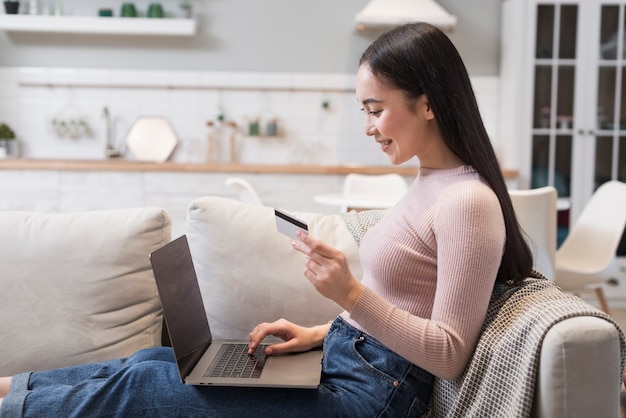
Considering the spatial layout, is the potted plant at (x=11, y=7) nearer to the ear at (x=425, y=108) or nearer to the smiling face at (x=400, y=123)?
→ the smiling face at (x=400, y=123)

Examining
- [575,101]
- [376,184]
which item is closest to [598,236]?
[376,184]

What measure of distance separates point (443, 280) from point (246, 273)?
28.5 inches

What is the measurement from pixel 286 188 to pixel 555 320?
343 cm

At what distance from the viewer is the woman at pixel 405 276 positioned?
1287 millimetres

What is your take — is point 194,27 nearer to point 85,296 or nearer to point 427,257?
point 85,296

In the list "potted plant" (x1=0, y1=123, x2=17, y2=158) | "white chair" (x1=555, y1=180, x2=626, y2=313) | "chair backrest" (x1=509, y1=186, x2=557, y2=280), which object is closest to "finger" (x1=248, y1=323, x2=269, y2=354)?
"chair backrest" (x1=509, y1=186, x2=557, y2=280)

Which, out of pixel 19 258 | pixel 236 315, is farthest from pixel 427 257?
pixel 19 258

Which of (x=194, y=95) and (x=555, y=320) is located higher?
(x=194, y=95)

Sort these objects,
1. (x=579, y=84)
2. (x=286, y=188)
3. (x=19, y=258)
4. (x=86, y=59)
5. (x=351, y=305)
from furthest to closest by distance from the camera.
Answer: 1. (x=86, y=59)
2. (x=579, y=84)
3. (x=286, y=188)
4. (x=19, y=258)
5. (x=351, y=305)

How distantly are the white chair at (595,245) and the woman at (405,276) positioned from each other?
7.55ft

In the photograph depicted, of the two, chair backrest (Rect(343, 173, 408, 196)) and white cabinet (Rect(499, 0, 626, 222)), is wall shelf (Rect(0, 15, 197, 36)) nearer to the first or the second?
chair backrest (Rect(343, 173, 408, 196))

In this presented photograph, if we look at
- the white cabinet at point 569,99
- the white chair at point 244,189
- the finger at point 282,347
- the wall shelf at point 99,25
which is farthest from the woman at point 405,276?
the wall shelf at point 99,25

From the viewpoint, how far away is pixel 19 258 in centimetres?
184

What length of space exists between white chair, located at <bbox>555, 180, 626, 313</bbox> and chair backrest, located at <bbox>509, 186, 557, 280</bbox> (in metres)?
0.41
